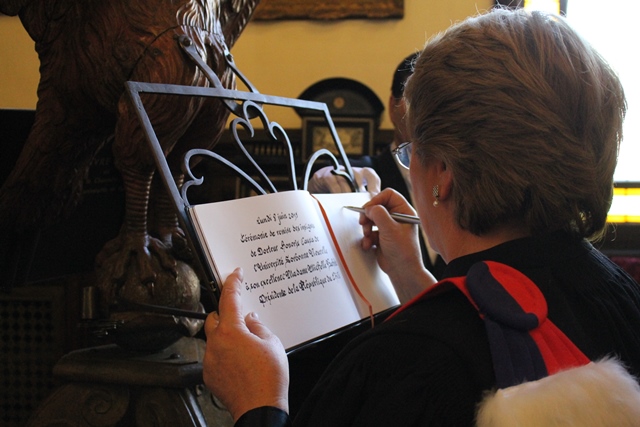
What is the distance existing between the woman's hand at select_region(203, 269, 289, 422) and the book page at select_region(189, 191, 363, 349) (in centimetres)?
4

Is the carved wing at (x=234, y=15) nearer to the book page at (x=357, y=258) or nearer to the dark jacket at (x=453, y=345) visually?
the book page at (x=357, y=258)

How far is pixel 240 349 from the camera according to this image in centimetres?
92

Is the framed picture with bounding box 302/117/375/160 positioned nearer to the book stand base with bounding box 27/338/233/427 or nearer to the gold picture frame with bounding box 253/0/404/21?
the gold picture frame with bounding box 253/0/404/21

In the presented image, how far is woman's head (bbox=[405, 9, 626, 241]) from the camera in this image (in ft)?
2.70

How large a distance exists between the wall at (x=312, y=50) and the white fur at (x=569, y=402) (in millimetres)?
2676

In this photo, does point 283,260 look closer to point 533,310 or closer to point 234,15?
point 533,310

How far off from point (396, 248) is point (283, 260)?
1.02 ft

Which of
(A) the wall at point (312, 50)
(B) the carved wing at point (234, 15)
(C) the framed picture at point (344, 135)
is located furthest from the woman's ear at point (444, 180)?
(A) the wall at point (312, 50)

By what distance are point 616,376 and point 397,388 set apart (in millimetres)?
222

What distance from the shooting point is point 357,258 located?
1.28 metres

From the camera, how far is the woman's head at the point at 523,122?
2.70 feet

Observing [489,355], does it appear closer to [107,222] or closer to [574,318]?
[574,318]

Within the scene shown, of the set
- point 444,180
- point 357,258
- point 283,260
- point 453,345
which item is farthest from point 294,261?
point 453,345

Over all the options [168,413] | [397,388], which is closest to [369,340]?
[397,388]
